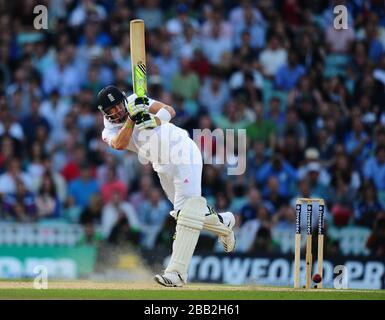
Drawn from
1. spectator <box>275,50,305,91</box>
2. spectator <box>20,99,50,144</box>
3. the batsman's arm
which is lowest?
spectator <box>20,99,50,144</box>

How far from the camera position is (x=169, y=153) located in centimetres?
1023

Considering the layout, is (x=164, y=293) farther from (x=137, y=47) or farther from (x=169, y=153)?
(x=137, y=47)

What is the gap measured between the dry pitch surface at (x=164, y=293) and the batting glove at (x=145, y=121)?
4.75 ft

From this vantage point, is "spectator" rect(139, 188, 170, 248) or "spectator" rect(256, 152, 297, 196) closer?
"spectator" rect(139, 188, 170, 248)

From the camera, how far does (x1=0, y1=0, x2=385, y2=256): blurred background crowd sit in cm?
1428

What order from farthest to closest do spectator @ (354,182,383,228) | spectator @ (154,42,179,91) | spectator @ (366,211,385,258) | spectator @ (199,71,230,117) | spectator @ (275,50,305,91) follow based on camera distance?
spectator @ (275,50,305,91) → spectator @ (154,42,179,91) → spectator @ (199,71,230,117) → spectator @ (354,182,383,228) → spectator @ (366,211,385,258)

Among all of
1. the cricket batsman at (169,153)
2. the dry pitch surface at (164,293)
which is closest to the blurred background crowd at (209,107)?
the dry pitch surface at (164,293)

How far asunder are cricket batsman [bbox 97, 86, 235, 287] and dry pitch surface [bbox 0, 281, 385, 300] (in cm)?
28

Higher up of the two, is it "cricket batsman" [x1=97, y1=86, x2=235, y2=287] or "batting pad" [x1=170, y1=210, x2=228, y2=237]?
"cricket batsman" [x1=97, y1=86, x2=235, y2=287]

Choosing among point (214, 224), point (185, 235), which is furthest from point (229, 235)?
point (185, 235)

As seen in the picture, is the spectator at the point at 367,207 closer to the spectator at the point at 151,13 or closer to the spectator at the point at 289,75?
the spectator at the point at 289,75

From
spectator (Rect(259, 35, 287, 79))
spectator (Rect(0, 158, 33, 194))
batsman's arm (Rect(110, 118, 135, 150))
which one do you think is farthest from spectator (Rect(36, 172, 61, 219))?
batsman's arm (Rect(110, 118, 135, 150))

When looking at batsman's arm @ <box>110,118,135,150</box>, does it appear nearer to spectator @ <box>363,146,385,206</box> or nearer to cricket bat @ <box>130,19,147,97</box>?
cricket bat @ <box>130,19,147,97</box>

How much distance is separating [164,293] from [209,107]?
6.17 meters
